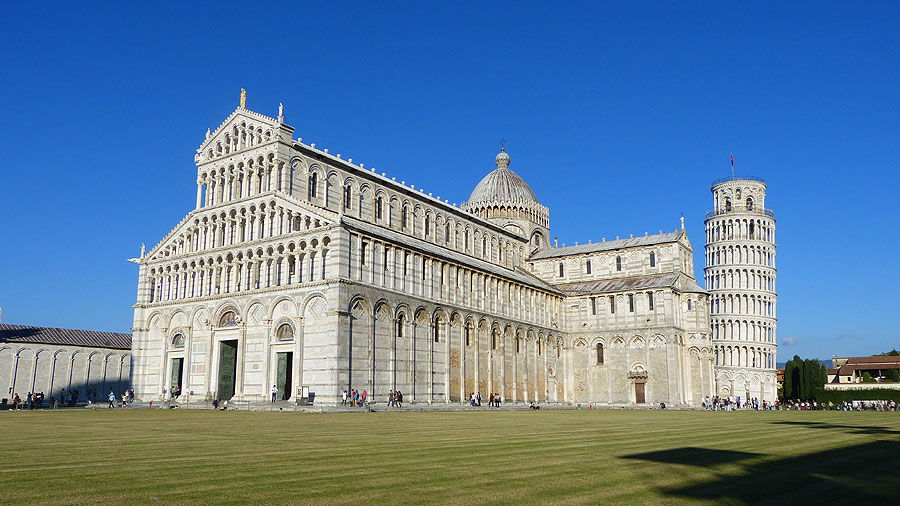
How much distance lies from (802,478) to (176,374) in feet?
165

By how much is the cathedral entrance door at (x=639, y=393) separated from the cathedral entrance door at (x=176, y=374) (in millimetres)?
41418

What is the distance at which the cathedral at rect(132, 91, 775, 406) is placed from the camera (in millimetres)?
47469

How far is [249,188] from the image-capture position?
53.4 meters

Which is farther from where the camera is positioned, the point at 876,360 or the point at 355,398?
the point at 876,360

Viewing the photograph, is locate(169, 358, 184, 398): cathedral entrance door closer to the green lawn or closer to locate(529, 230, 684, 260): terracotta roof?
the green lawn

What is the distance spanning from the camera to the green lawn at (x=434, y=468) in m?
10.2

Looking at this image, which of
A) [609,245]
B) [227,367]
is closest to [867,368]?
[609,245]

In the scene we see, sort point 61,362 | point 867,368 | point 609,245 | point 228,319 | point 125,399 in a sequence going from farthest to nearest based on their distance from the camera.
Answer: point 867,368, point 609,245, point 61,362, point 125,399, point 228,319

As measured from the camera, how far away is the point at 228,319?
5197 cm

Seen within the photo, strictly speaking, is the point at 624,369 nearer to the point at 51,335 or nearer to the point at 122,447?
the point at 51,335

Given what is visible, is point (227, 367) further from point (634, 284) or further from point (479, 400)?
point (634, 284)

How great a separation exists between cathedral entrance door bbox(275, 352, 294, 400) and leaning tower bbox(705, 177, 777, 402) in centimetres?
7004

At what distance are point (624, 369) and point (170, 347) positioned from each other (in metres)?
41.7

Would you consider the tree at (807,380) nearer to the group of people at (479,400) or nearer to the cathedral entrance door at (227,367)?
the group of people at (479,400)
